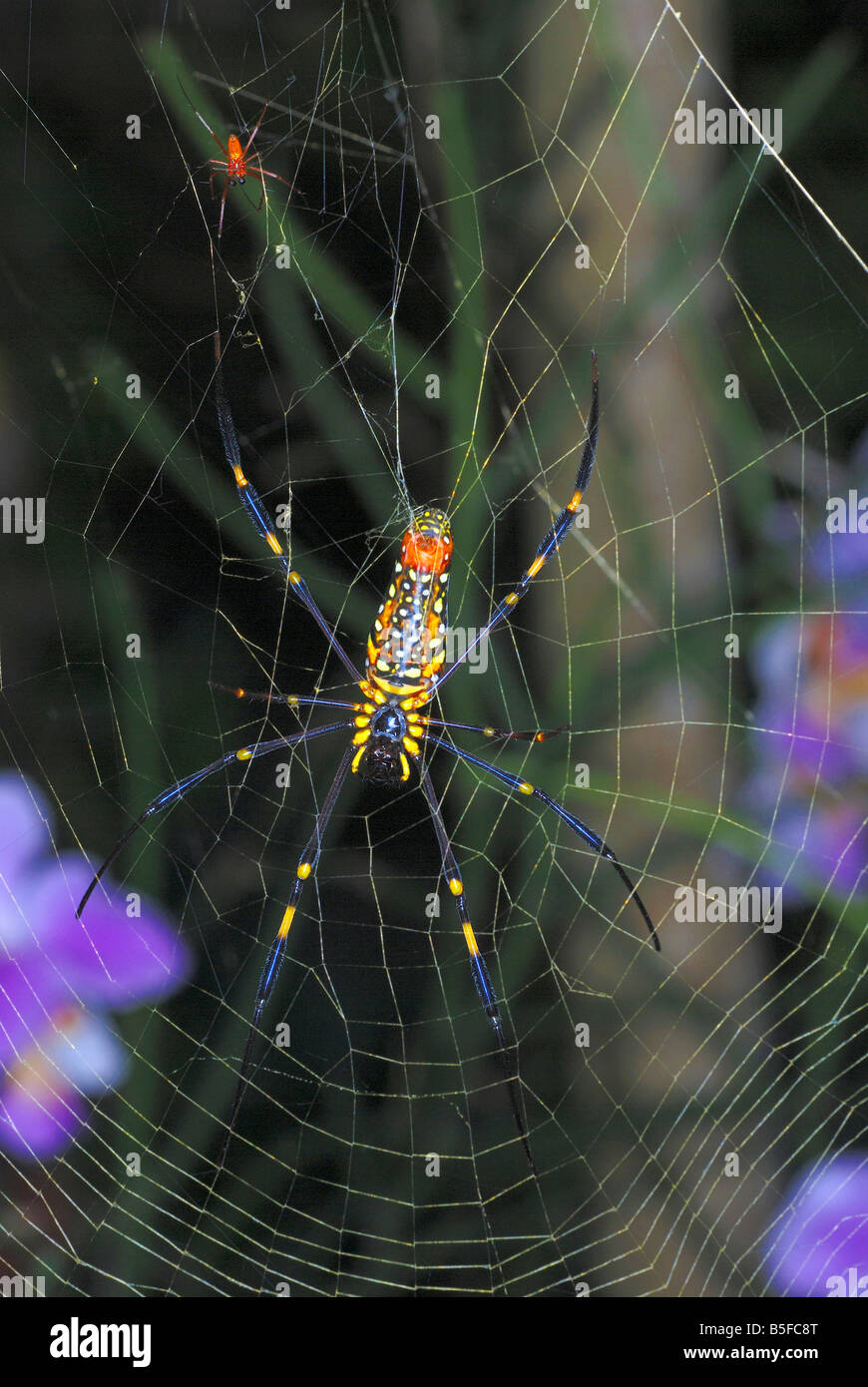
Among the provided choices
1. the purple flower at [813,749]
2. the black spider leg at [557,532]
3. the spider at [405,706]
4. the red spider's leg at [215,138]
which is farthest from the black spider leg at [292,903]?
the red spider's leg at [215,138]

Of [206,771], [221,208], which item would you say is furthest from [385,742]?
[221,208]

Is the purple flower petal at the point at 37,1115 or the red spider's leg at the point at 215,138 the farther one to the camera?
the purple flower petal at the point at 37,1115

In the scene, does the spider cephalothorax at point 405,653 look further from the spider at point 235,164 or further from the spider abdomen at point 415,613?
the spider at point 235,164

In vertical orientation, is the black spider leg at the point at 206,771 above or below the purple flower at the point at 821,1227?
above

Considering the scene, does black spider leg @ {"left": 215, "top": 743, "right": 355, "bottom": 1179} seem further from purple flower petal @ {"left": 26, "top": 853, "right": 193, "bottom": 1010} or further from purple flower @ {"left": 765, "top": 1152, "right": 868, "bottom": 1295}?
purple flower @ {"left": 765, "top": 1152, "right": 868, "bottom": 1295}

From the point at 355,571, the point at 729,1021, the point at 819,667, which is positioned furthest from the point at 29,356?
the point at 729,1021

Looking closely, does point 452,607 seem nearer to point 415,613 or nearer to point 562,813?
point 415,613

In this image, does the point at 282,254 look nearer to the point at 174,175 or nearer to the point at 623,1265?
the point at 174,175
